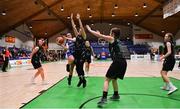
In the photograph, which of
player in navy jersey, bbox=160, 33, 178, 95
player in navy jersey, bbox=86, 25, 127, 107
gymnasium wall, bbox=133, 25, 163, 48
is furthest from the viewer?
gymnasium wall, bbox=133, 25, 163, 48

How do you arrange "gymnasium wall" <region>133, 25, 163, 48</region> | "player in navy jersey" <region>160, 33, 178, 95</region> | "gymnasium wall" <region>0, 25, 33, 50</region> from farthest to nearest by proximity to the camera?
"gymnasium wall" <region>133, 25, 163, 48</region> → "gymnasium wall" <region>0, 25, 33, 50</region> → "player in navy jersey" <region>160, 33, 178, 95</region>

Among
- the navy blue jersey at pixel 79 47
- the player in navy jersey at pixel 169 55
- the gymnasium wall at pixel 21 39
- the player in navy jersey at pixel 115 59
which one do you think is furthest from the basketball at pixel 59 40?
the gymnasium wall at pixel 21 39

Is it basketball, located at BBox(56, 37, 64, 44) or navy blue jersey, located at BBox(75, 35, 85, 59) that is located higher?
basketball, located at BBox(56, 37, 64, 44)

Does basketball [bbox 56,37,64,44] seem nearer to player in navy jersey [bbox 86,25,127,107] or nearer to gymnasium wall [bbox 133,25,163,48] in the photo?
player in navy jersey [bbox 86,25,127,107]

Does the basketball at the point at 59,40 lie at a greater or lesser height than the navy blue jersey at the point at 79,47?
greater

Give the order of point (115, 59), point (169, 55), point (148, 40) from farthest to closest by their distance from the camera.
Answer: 1. point (148, 40)
2. point (169, 55)
3. point (115, 59)

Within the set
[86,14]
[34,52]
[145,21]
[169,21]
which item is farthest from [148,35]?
[34,52]

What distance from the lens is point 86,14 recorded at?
3938 cm

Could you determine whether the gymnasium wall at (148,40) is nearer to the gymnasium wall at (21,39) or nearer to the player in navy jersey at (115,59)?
the gymnasium wall at (21,39)

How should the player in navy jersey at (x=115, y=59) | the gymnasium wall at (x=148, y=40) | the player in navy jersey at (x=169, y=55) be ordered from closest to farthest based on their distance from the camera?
1. the player in navy jersey at (x=115, y=59)
2. the player in navy jersey at (x=169, y=55)
3. the gymnasium wall at (x=148, y=40)

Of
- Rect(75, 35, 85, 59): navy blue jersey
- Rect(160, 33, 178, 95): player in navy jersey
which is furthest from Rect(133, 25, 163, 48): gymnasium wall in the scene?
Rect(160, 33, 178, 95): player in navy jersey

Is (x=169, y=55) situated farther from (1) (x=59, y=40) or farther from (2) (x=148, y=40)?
(2) (x=148, y=40)

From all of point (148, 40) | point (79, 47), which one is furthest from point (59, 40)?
point (148, 40)

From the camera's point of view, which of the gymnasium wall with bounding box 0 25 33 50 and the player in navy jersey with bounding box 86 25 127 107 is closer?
the player in navy jersey with bounding box 86 25 127 107
